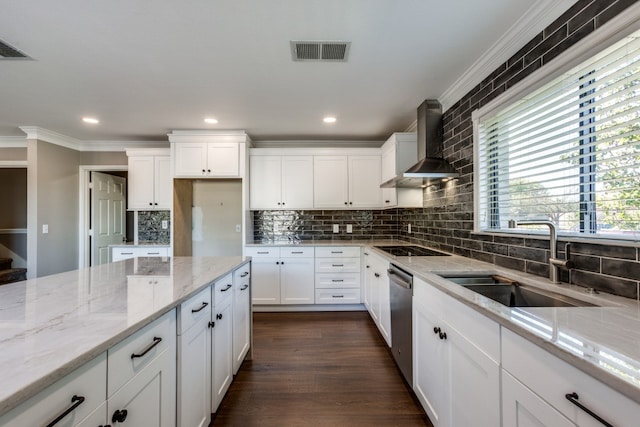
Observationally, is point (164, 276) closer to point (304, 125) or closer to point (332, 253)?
point (332, 253)

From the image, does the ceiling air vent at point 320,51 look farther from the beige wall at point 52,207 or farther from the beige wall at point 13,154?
the beige wall at point 13,154

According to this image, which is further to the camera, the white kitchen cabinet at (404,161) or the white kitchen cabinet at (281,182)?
the white kitchen cabinet at (281,182)

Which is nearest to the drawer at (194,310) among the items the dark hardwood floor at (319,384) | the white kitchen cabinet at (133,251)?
the dark hardwood floor at (319,384)

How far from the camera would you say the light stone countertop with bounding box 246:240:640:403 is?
2.08 ft

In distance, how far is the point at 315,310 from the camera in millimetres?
3646

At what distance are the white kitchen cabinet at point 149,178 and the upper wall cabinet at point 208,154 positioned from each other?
0.38 metres

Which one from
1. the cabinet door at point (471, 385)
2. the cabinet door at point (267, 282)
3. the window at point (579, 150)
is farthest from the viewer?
the cabinet door at point (267, 282)

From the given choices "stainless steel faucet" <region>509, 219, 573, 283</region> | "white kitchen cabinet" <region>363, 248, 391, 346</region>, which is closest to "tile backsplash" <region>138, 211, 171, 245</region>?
"white kitchen cabinet" <region>363, 248, 391, 346</region>

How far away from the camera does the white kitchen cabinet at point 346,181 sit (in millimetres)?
3867

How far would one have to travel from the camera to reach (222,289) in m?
1.76

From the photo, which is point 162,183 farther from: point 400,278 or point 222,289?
point 400,278

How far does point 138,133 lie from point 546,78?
4357 mm

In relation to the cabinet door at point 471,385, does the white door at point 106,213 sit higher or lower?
higher

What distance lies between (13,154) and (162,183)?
217 cm
